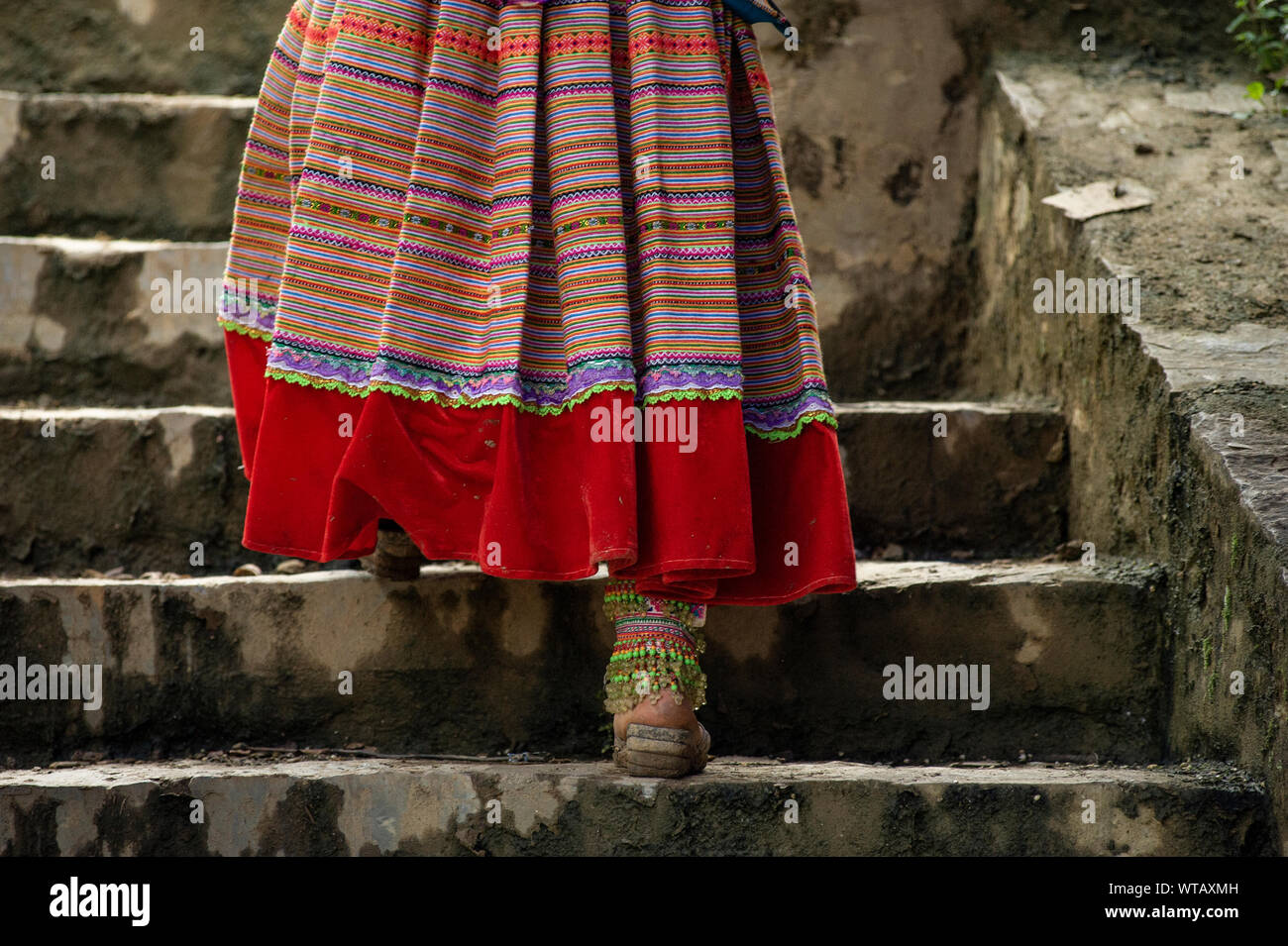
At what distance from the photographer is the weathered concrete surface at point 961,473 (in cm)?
250

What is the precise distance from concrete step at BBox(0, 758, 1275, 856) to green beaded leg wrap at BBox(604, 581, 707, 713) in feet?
0.38

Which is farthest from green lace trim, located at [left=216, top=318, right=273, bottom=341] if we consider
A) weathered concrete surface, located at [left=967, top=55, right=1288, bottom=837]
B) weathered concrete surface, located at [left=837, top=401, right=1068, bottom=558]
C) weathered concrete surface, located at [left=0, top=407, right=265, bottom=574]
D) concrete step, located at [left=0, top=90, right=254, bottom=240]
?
weathered concrete surface, located at [left=967, top=55, right=1288, bottom=837]

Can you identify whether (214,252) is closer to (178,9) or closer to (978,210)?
(178,9)

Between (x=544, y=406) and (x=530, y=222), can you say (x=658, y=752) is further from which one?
(x=530, y=222)

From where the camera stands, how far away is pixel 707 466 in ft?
5.73

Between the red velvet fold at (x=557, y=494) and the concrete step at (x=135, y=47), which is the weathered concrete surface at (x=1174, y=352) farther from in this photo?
the concrete step at (x=135, y=47)

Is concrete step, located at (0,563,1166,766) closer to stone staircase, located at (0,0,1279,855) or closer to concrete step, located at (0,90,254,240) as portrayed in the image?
stone staircase, located at (0,0,1279,855)

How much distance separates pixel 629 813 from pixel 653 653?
0.71ft

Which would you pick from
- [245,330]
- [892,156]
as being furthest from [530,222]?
[892,156]

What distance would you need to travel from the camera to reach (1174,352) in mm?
2100

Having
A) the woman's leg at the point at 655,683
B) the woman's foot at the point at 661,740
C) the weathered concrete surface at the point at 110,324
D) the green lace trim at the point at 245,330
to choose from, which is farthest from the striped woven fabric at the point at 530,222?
the weathered concrete surface at the point at 110,324

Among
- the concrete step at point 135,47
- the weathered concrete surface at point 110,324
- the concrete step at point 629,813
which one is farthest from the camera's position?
the concrete step at point 135,47

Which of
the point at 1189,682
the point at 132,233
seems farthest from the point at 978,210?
the point at 132,233

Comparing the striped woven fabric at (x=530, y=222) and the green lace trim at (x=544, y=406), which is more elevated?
the striped woven fabric at (x=530, y=222)
